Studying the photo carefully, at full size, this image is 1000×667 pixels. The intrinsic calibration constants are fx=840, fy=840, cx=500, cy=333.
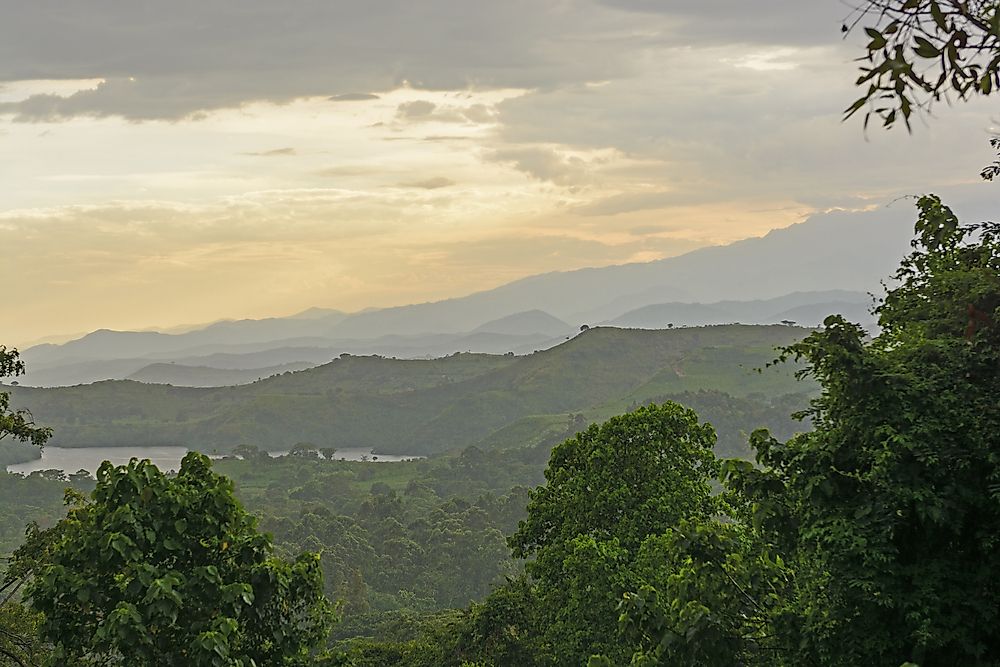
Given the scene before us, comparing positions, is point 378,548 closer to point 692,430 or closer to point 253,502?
point 253,502

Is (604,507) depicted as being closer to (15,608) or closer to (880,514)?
(880,514)

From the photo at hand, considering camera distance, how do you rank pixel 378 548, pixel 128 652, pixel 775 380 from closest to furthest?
pixel 128 652 → pixel 378 548 → pixel 775 380

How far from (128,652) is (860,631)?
7919 mm

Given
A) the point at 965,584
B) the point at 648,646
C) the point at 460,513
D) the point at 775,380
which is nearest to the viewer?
the point at 965,584

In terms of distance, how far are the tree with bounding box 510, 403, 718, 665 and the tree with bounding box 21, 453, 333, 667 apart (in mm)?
6966

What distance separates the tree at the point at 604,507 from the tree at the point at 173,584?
6.97 metres

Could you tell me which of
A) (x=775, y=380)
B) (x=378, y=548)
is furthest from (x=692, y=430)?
(x=775, y=380)

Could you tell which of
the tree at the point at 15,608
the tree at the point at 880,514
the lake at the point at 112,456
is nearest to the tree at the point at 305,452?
the lake at the point at 112,456

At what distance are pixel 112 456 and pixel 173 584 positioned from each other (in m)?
190

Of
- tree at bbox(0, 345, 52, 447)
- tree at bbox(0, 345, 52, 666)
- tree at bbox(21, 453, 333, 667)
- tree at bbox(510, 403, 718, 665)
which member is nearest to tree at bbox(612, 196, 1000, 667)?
tree at bbox(21, 453, 333, 667)

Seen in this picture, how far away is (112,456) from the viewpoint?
7121 inches

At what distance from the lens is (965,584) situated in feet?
27.8

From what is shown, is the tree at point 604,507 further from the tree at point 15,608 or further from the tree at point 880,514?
the tree at point 15,608

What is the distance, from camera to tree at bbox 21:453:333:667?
940cm
